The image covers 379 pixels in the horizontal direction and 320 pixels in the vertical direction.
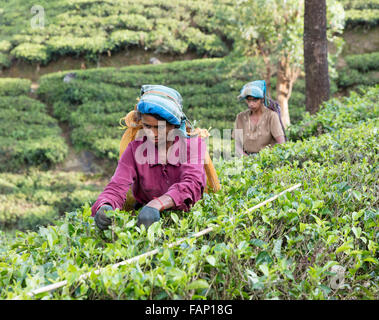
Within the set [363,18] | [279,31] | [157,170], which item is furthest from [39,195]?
[363,18]

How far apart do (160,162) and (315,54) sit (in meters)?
4.49

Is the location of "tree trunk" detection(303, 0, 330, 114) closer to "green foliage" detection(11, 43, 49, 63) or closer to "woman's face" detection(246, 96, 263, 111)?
"woman's face" detection(246, 96, 263, 111)

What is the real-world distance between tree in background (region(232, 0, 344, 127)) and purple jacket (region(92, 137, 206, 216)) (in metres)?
7.37

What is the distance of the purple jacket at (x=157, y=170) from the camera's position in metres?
2.23

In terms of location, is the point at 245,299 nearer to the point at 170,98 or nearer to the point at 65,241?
the point at 65,241

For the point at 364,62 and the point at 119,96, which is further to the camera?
the point at 119,96

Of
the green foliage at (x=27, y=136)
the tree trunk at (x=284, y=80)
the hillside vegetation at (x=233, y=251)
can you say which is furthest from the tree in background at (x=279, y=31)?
the hillside vegetation at (x=233, y=251)

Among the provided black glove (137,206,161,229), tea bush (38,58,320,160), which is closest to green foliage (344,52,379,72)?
tea bush (38,58,320,160)

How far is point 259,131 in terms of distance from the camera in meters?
4.45

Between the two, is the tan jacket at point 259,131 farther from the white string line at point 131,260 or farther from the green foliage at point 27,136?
the green foliage at point 27,136

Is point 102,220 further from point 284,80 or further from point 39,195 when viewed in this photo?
point 284,80

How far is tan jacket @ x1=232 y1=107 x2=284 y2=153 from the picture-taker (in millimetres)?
4344

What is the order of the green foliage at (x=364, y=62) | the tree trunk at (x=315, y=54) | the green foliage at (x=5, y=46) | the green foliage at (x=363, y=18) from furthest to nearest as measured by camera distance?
the green foliage at (x=5, y=46)
the green foliage at (x=363, y=18)
the green foliage at (x=364, y=62)
the tree trunk at (x=315, y=54)

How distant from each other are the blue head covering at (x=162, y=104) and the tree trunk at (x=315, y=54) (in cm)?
433
